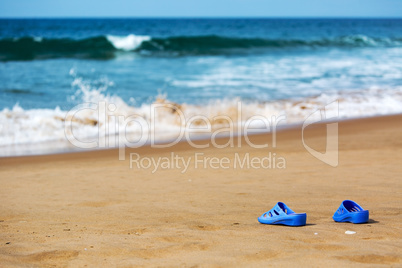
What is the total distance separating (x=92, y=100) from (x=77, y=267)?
11.3 m

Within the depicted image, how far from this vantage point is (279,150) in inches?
276

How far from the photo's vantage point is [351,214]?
11.5 ft

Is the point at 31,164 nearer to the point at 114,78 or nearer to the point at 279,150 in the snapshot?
the point at 279,150

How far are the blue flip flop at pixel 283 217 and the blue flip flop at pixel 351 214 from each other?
0.27m

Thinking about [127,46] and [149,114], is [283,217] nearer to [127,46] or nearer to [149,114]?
[149,114]

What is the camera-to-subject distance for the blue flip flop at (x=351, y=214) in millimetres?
3480

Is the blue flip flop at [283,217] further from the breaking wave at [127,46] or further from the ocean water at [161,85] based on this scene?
the breaking wave at [127,46]

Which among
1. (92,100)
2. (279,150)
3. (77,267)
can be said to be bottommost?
(77,267)

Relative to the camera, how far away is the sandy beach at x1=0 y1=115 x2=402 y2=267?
112 inches

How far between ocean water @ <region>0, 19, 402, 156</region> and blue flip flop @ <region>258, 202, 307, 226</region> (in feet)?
17.0

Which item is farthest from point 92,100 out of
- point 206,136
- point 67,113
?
point 206,136

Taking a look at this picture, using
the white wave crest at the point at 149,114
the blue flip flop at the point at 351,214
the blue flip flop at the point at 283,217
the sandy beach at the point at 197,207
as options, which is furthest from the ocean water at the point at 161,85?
the blue flip flop at the point at 351,214

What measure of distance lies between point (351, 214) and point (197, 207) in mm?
1304

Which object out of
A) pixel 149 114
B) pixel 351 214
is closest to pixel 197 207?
pixel 351 214
